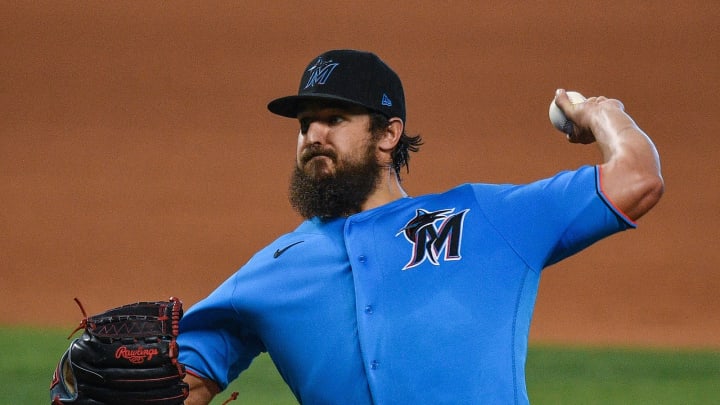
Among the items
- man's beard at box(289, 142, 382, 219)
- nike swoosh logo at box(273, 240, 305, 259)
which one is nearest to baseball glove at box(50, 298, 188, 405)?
nike swoosh logo at box(273, 240, 305, 259)

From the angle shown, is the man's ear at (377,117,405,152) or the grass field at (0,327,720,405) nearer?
the man's ear at (377,117,405,152)

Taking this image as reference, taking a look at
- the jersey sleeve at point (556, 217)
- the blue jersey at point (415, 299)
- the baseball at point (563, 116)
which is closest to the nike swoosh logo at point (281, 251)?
the blue jersey at point (415, 299)

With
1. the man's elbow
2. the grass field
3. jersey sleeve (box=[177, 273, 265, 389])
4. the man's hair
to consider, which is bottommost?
the grass field

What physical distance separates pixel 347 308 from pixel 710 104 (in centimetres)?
1113

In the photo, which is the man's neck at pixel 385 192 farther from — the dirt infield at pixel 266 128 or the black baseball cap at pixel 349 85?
the dirt infield at pixel 266 128

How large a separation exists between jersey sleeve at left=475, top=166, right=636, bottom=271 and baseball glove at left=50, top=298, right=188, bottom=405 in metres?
0.91

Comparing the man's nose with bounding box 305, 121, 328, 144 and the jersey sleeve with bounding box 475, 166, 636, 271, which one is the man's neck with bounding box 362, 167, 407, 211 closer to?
the man's nose with bounding box 305, 121, 328, 144

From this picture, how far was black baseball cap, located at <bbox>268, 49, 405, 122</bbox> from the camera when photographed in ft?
10.2

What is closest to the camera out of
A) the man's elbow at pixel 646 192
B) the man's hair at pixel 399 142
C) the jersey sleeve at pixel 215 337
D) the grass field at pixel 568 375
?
the man's elbow at pixel 646 192

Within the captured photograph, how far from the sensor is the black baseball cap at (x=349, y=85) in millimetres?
3098

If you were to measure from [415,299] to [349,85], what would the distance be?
692mm

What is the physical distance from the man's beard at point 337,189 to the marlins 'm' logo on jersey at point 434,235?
8.8 inches

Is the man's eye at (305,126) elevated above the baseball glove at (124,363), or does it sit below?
above

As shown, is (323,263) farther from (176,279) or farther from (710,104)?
(710,104)
